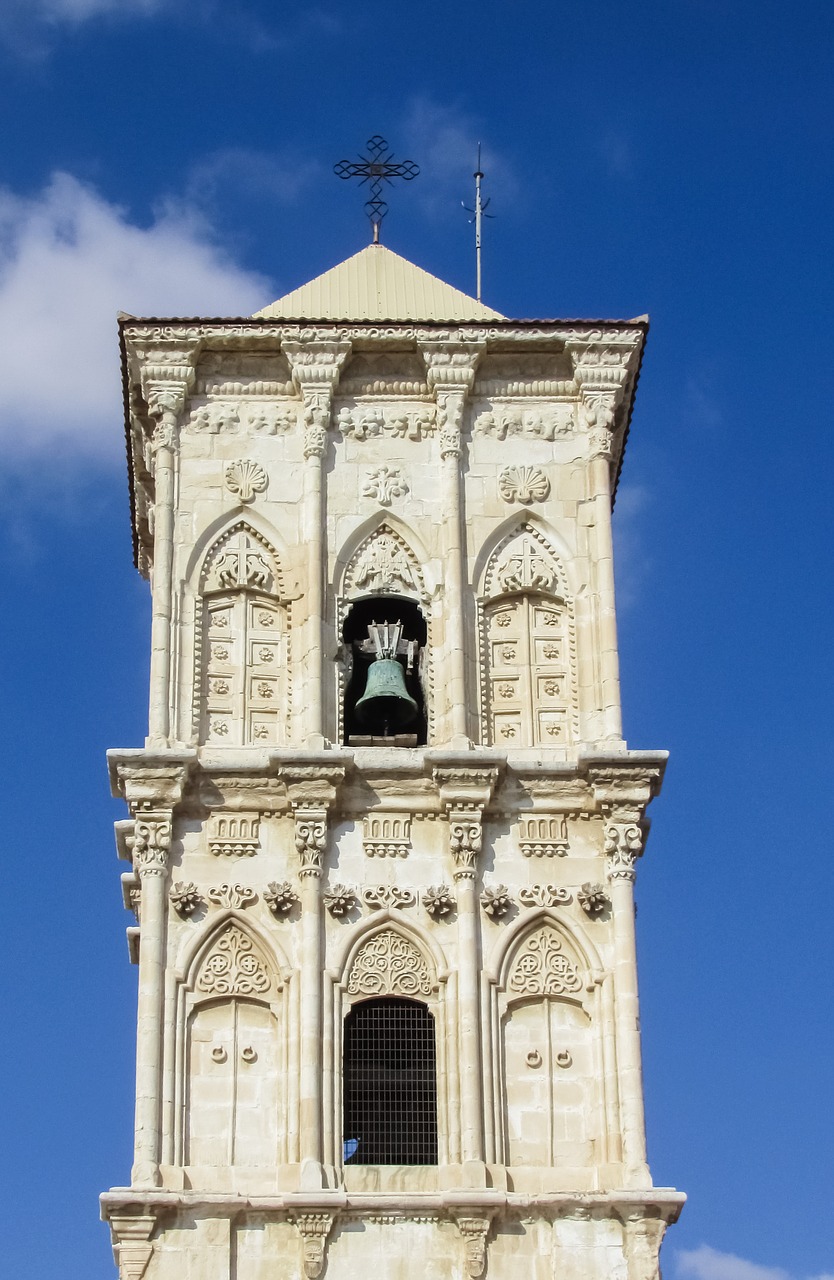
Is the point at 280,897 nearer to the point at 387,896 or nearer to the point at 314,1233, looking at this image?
Result: the point at 387,896

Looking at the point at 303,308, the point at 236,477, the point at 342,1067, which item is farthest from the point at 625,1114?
the point at 303,308

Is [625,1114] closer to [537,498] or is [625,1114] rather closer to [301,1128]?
[301,1128]

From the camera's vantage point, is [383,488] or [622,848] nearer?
[622,848]

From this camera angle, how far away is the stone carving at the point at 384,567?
3375 cm

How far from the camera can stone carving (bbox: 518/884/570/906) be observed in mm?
31625

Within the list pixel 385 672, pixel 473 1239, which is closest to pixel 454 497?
pixel 385 672

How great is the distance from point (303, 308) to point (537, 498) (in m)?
4.06

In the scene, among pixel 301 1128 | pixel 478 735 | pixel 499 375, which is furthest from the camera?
pixel 499 375

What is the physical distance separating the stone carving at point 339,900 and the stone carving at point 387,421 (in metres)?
5.76

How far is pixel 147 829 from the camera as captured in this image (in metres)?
31.6

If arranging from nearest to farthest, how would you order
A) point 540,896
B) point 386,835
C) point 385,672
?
1. point 540,896
2. point 386,835
3. point 385,672

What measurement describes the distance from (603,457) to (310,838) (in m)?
6.01

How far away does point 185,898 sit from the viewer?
31391 mm

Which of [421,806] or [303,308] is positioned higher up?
[303,308]
